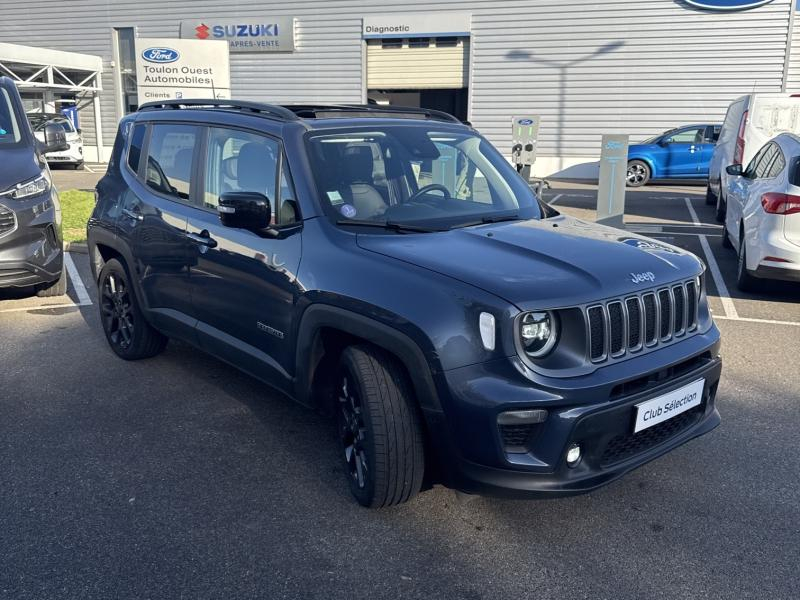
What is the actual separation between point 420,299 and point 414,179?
1.26 meters

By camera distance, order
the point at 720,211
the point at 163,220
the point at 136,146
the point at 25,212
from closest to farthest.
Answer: the point at 163,220
the point at 136,146
the point at 25,212
the point at 720,211

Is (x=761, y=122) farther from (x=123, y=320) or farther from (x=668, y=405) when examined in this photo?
(x=123, y=320)

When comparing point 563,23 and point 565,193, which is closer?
point 565,193

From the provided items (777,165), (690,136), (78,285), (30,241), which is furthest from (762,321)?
(690,136)

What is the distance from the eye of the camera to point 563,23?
22.2 meters

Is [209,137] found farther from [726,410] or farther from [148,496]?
[726,410]

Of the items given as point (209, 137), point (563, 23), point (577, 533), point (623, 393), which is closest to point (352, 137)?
point (209, 137)

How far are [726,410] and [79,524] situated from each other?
12.0 ft

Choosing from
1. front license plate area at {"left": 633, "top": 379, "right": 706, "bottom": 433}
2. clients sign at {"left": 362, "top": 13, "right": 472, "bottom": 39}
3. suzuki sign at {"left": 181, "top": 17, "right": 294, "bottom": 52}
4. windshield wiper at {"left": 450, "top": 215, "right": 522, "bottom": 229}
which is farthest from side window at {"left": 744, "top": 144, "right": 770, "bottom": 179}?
suzuki sign at {"left": 181, "top": 17, "right": 294, "bottom": 52}

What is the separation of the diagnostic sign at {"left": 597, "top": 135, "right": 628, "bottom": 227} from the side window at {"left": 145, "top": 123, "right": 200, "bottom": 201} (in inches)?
317

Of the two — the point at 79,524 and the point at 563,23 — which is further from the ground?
the point at 563,23

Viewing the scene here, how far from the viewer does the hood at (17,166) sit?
6.46 metres

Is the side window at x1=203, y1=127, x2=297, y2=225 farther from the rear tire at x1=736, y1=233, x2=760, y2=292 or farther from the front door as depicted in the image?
the rear tire at x1=736, y1=233, x2=760, y2=292

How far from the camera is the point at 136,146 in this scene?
518cm
